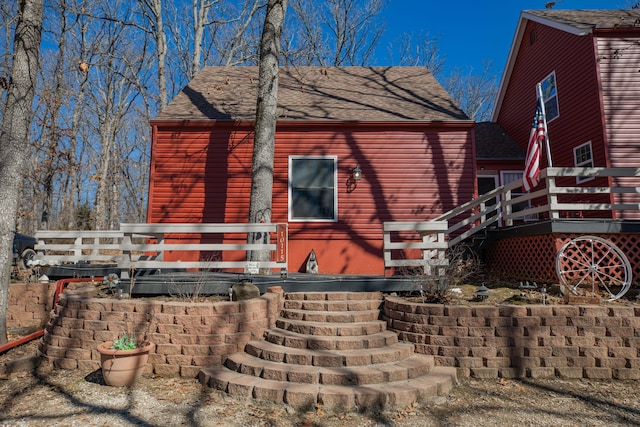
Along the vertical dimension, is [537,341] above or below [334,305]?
below

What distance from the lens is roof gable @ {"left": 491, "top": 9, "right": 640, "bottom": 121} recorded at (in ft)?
30.8

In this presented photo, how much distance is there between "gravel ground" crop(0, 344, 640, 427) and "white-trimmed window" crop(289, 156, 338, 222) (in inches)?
204

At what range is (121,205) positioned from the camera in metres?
29.5

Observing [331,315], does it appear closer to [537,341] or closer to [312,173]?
[537,341]

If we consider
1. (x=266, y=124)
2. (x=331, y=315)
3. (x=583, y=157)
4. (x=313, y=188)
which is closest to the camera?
(x=331, y=315)

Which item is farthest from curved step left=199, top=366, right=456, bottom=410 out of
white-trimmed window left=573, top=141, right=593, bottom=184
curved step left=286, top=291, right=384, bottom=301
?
white-trimmed window left=573, top=141, right=593, bottom=184

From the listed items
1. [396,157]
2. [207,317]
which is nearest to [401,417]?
[207,317]

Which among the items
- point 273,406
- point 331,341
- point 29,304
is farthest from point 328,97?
point 273,406

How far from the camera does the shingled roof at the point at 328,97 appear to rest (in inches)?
367

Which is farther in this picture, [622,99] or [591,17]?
[591,17]

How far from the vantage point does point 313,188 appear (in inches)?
354

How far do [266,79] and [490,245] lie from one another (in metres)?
6.34

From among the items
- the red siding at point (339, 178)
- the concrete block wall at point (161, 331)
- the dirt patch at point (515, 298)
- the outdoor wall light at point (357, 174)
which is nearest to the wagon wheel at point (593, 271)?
the dirt patch at point (515, 298)

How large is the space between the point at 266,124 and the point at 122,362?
201 inches
